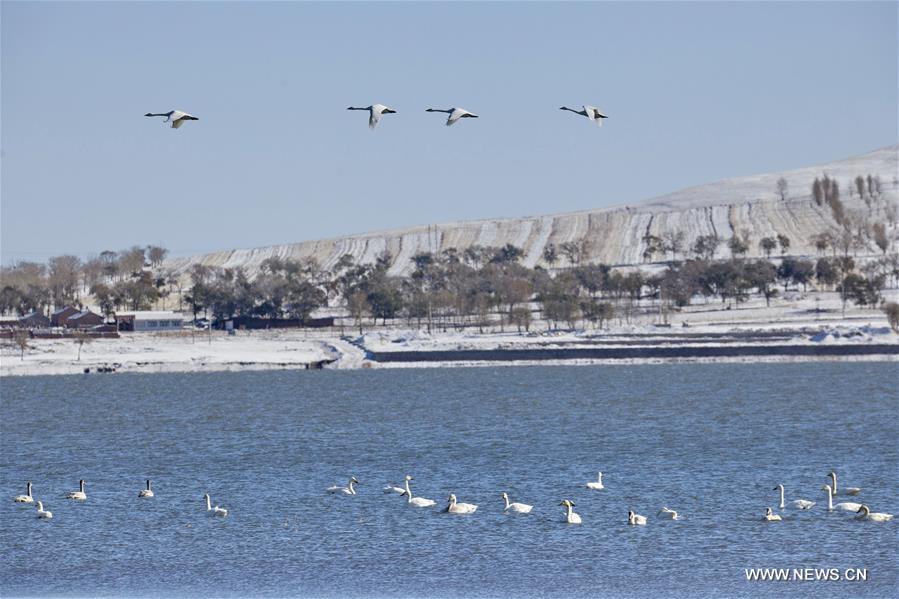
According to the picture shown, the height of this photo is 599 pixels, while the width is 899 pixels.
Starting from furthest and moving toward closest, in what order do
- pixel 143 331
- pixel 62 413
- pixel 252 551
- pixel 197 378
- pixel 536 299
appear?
1. pixel 536 299
2. pixel 143 331
3. pixel 197 378
4. pixel 62 413
5. pixel 252 551

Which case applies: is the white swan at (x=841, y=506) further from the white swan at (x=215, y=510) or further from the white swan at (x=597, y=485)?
the white swan at (x=215, y=510)

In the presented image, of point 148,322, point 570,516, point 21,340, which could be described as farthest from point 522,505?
point 148,322

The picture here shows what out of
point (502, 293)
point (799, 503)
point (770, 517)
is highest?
point (502, 293)

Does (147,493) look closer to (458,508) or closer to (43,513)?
(43,513)

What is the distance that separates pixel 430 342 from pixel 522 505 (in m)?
86.1

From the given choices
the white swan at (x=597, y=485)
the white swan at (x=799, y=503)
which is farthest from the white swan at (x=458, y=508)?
the white swan at (x=799, y=503)

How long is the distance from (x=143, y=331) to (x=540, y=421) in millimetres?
82119

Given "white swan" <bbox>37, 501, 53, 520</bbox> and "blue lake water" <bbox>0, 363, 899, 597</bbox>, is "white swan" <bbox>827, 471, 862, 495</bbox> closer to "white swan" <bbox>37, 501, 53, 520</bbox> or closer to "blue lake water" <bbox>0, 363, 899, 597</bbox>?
"blue lake water" <bbox>0, 363, 899, 597</bbox>

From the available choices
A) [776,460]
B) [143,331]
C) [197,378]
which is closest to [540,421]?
[776,460]

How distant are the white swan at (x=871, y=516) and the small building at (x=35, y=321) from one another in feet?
388

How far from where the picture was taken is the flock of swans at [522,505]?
115 ft

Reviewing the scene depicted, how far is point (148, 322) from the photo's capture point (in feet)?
476

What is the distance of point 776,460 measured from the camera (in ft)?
163

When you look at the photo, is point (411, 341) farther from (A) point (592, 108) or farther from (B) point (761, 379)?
(A) point (592, 108)
